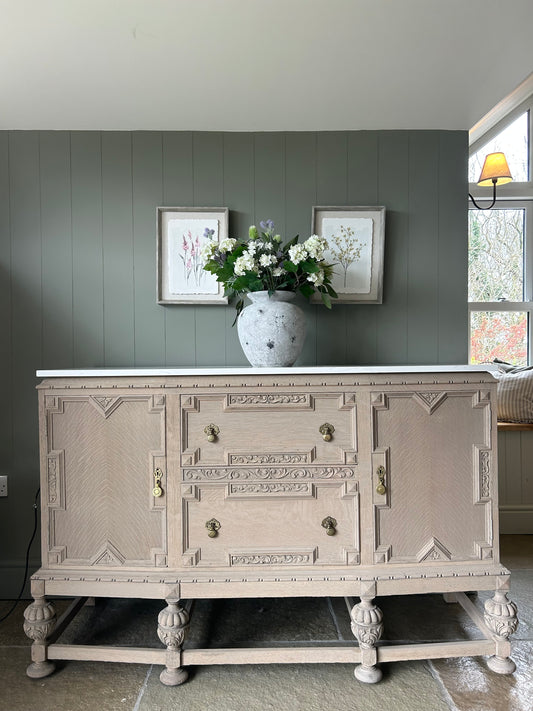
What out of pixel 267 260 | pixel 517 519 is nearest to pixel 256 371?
pixel 267 260

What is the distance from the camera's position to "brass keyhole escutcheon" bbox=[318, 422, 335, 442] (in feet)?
5.20

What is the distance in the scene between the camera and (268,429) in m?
1.59

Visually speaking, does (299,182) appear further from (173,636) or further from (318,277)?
(173,636)

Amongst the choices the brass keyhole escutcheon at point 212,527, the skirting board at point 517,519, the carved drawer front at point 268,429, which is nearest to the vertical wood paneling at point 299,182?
the carved drawer front at point 268,429

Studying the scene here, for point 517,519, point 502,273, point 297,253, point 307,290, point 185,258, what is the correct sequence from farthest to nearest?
point 502,273
point 517,519
point 185,258
point 307,290
point 297,253

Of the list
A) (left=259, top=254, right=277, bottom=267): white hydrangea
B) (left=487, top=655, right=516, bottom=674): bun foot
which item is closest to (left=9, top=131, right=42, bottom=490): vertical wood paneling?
(left=259, top=254, right=277, bottom=267): white hydrangea

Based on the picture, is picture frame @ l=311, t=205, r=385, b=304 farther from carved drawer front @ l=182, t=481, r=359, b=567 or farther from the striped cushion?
the striped cushion

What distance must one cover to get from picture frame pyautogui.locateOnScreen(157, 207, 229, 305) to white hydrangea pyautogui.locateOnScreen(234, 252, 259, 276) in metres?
0.39

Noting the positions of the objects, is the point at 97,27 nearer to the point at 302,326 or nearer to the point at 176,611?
the point at 302,326

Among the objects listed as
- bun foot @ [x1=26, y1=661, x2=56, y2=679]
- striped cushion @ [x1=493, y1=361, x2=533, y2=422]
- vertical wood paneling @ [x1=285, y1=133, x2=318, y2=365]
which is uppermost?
vertical wood paneling @ [x1=285, y1=133, x2=318, y2=365]

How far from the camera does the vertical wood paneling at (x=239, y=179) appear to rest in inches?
83.2

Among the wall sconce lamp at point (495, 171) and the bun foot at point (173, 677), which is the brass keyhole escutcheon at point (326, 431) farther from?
the wall sconce lamp at point (495, 171)

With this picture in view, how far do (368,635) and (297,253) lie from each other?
133 cm

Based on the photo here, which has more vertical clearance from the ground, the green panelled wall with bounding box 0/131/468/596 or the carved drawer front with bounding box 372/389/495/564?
the green panelled wall with bounding box 0/131/468/596
